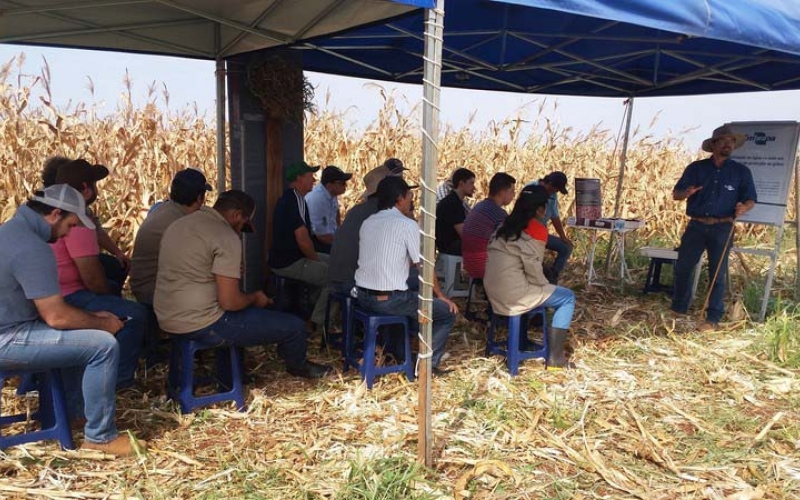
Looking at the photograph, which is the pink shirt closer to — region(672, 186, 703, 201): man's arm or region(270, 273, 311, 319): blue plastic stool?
region(270, 273, 311, 319): blue plastic stool

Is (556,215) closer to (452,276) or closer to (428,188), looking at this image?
(452,276)

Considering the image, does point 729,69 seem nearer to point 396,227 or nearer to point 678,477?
point 396,227

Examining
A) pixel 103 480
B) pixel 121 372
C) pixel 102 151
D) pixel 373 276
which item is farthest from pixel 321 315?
pixel 102 151

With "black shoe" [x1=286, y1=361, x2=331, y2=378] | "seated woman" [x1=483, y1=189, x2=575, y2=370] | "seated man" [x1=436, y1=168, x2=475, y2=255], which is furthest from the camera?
"seated man" [x1=436, y1=168, x2=475, y2=255]

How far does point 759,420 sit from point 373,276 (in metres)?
2.90

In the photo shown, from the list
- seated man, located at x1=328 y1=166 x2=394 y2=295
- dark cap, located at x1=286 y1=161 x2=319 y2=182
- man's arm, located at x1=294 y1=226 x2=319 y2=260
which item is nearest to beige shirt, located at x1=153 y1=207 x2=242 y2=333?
seated man, located at x1=328 y1=166 x2=394 y2=295

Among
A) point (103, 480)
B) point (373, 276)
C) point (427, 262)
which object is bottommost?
point (103, 480)

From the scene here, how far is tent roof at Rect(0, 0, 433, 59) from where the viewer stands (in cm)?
463

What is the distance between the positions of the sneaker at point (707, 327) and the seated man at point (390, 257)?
3168 mm

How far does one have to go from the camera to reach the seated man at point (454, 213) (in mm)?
6938

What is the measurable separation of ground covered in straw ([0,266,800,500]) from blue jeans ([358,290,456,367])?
0.41 metres

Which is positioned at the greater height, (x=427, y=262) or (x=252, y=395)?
(x=427, y=262)

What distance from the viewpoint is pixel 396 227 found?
473 centimetres

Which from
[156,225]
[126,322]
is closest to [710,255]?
[156,225]
